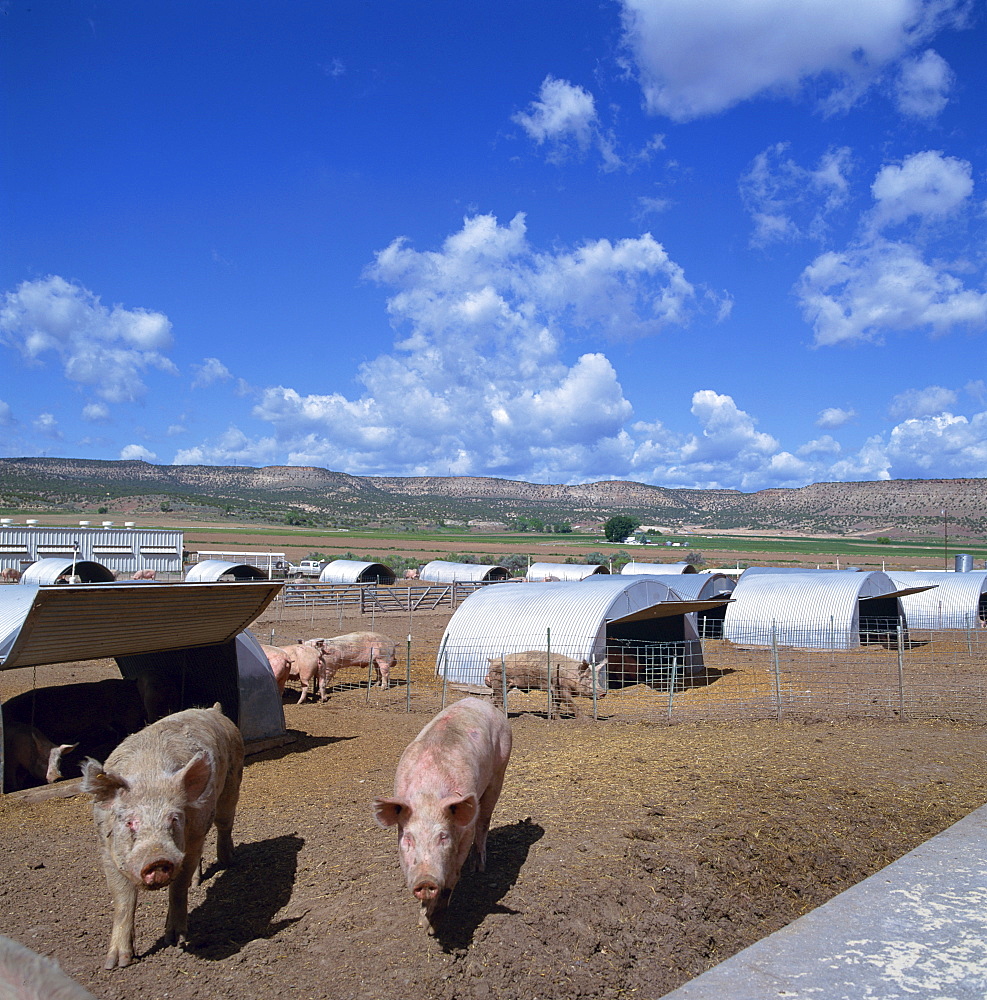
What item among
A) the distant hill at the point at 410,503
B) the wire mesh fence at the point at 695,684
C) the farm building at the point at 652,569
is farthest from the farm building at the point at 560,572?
the distant hill at the point at 410,503

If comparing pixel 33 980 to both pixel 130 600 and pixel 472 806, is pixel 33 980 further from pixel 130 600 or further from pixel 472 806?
pixel 130 600

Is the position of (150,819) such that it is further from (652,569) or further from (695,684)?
(652,569)

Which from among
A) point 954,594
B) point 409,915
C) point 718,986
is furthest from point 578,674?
point 954,594

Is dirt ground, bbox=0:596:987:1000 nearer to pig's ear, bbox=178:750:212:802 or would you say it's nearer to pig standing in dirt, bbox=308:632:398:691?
pig's ear, bbox=178:750:212:802

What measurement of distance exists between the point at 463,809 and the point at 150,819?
185cm

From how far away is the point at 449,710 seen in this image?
6453 millimetres

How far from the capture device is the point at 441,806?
498cm

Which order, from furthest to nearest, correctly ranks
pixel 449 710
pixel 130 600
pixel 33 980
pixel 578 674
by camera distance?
pixel 578 674 < pixel 130 600 < pixel 449 710 < pixel 33 980

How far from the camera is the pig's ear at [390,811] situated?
4.86m

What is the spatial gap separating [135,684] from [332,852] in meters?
6.41

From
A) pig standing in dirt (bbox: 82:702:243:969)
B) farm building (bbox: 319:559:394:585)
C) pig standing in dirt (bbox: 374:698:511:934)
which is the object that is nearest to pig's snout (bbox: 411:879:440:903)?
pig standing in dirt (bbox: 374:698:511:934)

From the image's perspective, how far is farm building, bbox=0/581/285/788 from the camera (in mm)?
8023

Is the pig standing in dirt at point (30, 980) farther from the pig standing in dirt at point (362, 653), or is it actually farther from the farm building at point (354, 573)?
the farm building at point (354, 573)

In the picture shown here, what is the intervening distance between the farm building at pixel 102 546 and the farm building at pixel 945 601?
39.6 meters
